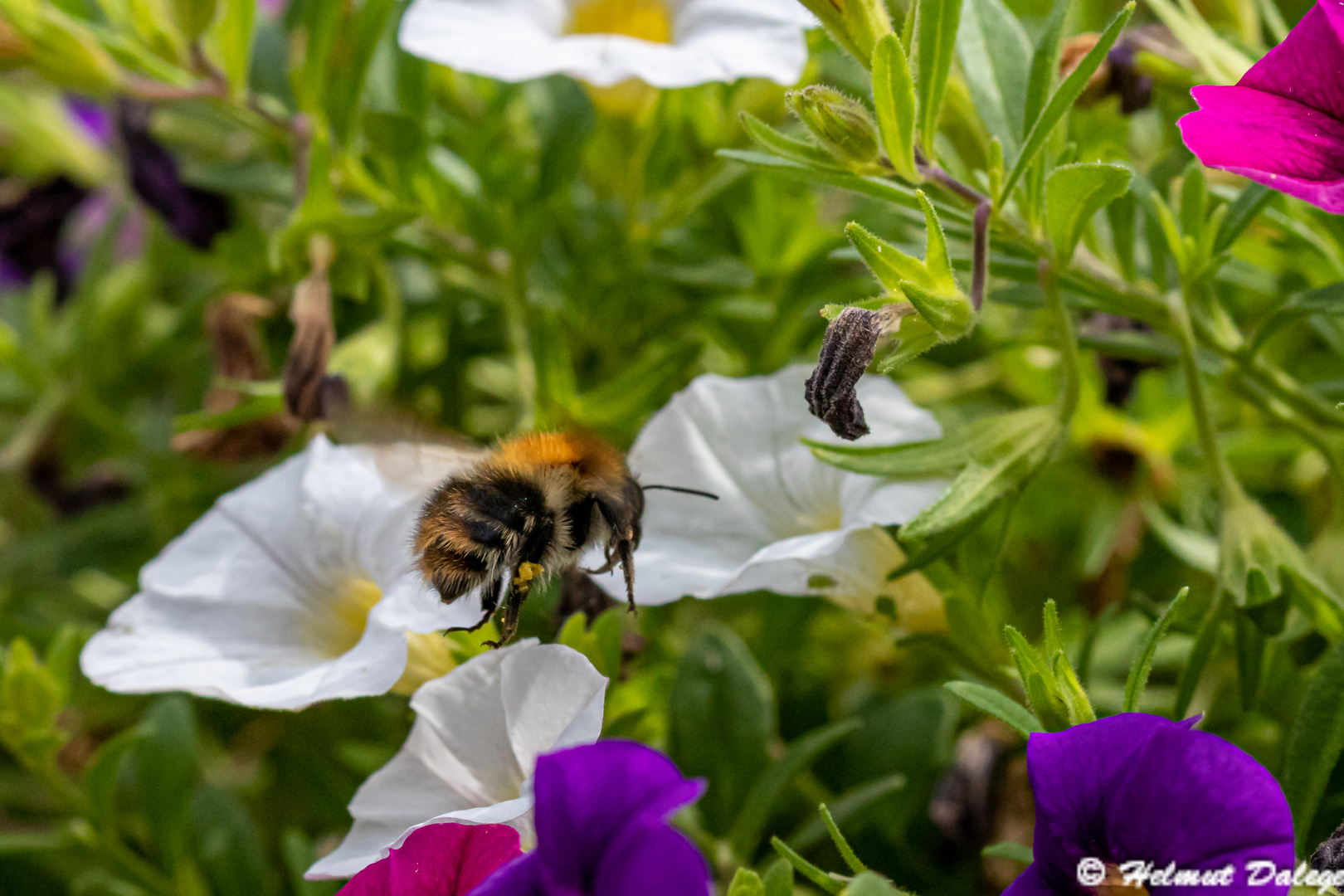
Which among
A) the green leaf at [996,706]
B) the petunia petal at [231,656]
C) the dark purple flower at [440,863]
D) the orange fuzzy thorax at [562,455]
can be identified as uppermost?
the green leaf at [996,706]

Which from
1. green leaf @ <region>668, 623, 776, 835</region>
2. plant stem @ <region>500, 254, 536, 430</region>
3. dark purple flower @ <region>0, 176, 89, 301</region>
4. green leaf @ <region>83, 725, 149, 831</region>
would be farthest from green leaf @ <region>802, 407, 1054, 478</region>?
dark purple flower @ <region>0, 176, 89, 301</region>

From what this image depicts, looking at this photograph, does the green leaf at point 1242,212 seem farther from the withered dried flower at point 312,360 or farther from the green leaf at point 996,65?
the withered dried flower at point 312,360

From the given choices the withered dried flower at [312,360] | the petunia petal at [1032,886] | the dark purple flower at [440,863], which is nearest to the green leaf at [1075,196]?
the petunia petal at [1032,886]

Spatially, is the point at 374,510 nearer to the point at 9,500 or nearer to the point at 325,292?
the point at 325,292

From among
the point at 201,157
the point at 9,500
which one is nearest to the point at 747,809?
the point at 201,157

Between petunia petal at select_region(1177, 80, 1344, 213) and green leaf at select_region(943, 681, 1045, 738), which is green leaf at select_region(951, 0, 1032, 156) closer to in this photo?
petunia petal at select_region(1177, 80, 1344, 213)

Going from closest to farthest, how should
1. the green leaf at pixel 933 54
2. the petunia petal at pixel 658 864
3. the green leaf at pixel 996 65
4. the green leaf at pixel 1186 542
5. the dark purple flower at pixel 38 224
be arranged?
the petunia petal at pixel 658 864 → the green leaf at pixel 933 54 → the green leaf at pixel 996 65 → the green leaf at pixel 1186 542 → the dark purple flower at pixel 38 224
